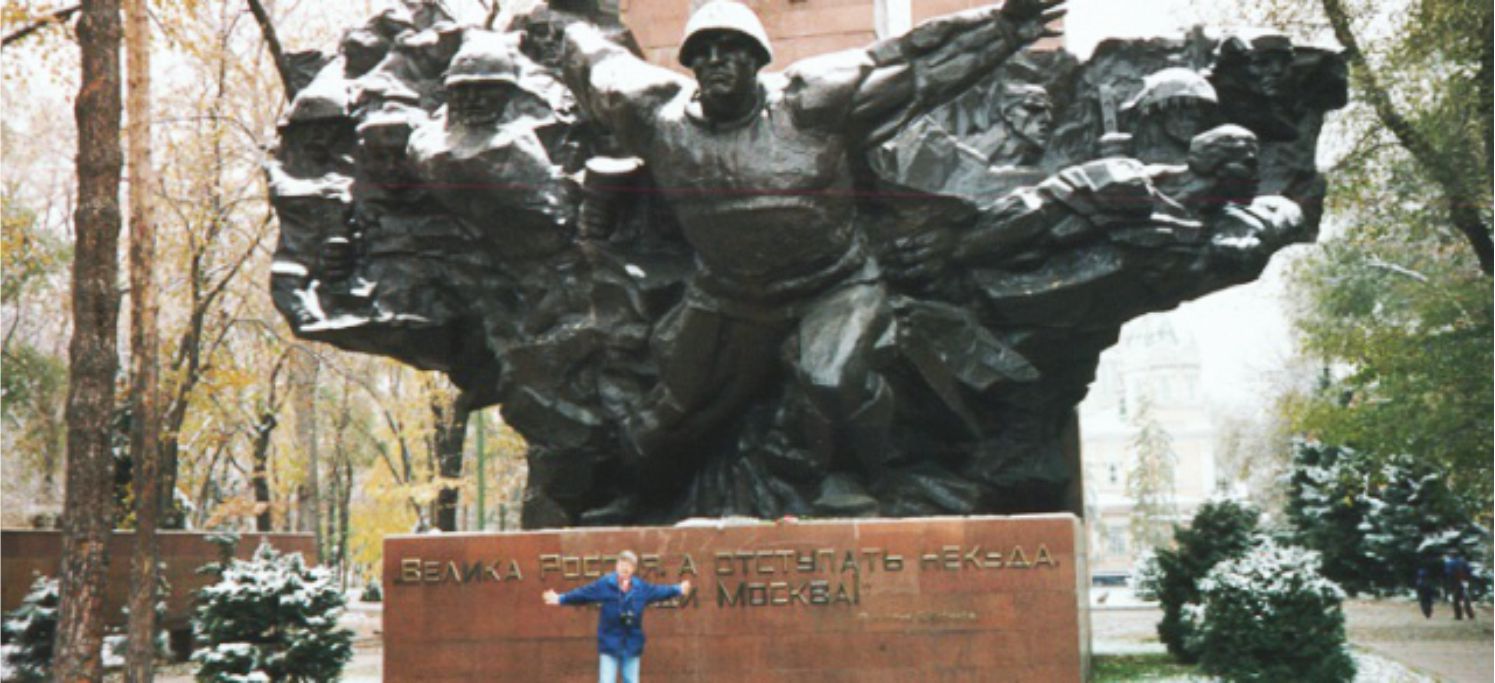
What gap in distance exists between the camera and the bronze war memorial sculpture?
10.7m

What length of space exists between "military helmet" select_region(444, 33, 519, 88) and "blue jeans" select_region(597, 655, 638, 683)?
15.0 ft

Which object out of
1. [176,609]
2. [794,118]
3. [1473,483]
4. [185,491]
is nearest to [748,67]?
[794,118]

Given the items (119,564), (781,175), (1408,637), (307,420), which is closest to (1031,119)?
(781,175)

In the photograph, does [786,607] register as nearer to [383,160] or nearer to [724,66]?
[724,66]

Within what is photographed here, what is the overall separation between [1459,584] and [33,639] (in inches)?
770

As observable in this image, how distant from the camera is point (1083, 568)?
1172 cm

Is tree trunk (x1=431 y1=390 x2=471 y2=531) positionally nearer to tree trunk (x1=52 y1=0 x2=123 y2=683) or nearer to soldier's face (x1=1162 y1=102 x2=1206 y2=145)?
tree trunk (x1=52 y1=0 x2=123 y2=683)

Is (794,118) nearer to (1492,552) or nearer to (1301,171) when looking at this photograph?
(1301,171)

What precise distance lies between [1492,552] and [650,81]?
2143cm

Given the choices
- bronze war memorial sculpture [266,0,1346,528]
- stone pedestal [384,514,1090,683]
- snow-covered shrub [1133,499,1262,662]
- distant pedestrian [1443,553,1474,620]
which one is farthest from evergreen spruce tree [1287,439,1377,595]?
stone pedestal [384,514,1090,683]

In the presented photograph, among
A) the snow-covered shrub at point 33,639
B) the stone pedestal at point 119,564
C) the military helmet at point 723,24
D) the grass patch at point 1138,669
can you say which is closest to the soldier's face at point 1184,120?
the military helmet at point 723,24

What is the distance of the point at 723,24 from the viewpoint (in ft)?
34.0

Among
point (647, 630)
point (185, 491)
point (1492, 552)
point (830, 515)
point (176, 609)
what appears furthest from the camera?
point (185, 491)

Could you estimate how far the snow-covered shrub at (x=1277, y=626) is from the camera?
13.5 meters
